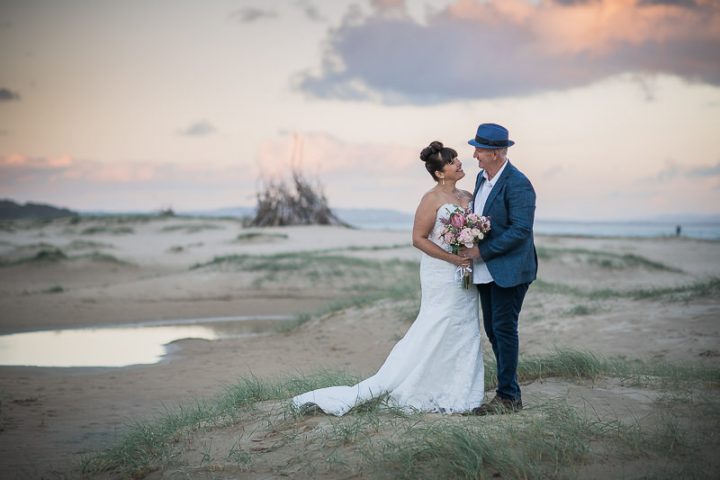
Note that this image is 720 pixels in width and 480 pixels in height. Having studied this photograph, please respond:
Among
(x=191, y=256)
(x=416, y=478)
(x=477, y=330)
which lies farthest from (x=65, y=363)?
(x=191, y=256)

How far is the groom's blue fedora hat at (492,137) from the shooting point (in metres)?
5.37

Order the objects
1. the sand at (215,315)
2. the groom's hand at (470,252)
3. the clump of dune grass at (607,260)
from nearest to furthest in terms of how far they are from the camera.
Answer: the groom's hand at (470,252) → the sand at (215,315) → the clump of dune grass at (607,260)

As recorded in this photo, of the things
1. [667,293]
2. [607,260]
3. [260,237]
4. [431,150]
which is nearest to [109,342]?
[431,150]

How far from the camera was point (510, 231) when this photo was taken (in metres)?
5.25

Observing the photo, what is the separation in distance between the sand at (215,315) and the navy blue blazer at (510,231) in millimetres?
1269

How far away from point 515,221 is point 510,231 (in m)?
0.09

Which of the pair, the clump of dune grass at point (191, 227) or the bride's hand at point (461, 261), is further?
the clump of dune grass at point (191, 227)

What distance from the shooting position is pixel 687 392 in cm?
564

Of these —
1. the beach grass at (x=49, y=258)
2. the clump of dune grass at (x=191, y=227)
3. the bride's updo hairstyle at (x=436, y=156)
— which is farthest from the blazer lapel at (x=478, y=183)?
the clump of dune grass at (x=191, y=227)

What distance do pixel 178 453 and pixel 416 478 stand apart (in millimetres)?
1830

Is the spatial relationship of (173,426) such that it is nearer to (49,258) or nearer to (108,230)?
(49,258)

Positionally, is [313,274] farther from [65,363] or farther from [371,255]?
[65,363]

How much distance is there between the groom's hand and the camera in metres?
5.35

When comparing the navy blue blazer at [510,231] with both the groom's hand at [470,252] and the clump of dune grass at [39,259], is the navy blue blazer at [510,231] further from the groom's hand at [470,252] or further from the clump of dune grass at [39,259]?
the clump of dune grass at [39,259]
